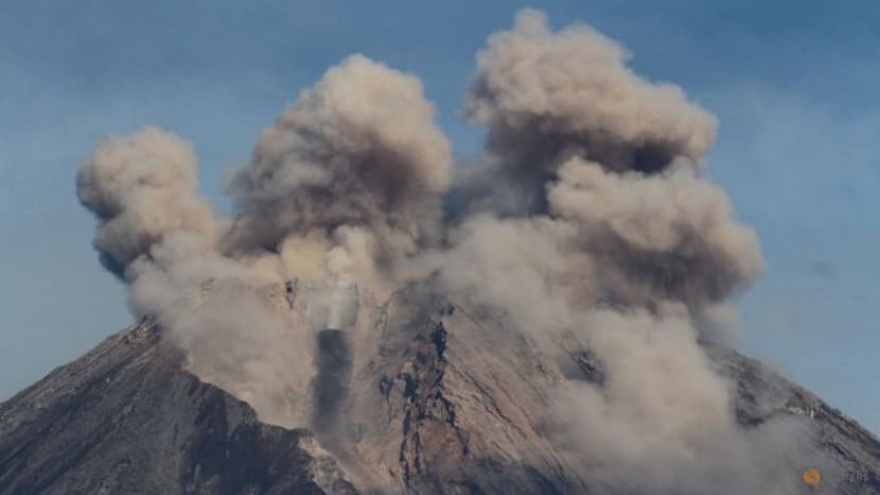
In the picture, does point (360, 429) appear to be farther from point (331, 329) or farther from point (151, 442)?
point (151, 442)

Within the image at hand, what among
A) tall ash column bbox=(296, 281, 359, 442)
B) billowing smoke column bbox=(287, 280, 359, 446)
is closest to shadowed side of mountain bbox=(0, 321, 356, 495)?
billowing smoke column bbox=(287, 280, 359, 446)

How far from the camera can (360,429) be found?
137375 mm

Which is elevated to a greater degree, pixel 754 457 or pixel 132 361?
pixel 754 457

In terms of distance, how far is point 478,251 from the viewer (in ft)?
479

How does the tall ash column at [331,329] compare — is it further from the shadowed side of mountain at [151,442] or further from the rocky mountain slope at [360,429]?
the shadowed side of mountain at [151,442]

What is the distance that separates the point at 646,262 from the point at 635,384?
6939 millimetres

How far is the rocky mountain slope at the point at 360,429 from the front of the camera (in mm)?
132000

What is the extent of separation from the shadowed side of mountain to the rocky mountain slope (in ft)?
0.21

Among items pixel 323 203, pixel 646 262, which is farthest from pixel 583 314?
pixel 323 203

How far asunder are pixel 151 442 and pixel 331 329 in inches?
524

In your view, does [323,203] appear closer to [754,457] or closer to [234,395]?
[234,395]

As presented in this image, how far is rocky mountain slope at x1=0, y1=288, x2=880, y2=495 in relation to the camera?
13200cm

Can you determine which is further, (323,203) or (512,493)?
(323,203)

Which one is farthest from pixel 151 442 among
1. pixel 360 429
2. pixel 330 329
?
pixel 330 329
